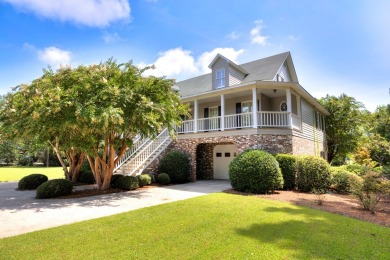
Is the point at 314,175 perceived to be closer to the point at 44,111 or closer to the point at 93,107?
the point at 93,107

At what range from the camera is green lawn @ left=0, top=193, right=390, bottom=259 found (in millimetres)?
4145

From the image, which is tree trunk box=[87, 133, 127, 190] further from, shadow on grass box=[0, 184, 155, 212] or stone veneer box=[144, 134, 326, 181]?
stone veneer box=[144, 134, 326, 181]

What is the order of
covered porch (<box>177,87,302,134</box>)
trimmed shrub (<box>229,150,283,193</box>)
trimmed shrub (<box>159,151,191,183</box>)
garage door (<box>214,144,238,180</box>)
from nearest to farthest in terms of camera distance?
trimmed shrub (<box>229,150,283,193</box>) < covered porch (<box>177,87,302,134</box>) < trimmed shrub (<box>159,151,191,183</box>) < garage door (<box>214,144,238,180</box>)

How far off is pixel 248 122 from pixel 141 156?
24.6ft

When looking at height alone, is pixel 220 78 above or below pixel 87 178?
above

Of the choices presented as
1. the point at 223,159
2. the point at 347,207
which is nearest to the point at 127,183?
the point at 223,159

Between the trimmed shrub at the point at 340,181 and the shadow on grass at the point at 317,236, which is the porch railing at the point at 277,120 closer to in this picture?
the trimmed shrub at the point at 340,181

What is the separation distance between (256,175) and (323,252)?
246 inches

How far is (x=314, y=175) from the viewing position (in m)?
11.2

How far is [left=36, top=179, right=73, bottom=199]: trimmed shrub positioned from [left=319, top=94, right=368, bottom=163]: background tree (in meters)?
23.2

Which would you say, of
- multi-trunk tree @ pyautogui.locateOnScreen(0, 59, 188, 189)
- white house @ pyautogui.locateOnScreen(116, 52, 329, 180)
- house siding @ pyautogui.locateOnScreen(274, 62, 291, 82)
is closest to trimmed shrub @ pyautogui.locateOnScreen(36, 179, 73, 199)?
multi-trunk tree @ pyautogui.locateOnScreen(0, 59, 188, 189)

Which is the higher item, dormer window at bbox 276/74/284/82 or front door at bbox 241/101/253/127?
dormer window at bbox 276/74/284/82

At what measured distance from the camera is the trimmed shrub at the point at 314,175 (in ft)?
36.6

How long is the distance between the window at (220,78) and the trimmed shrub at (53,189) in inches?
461
